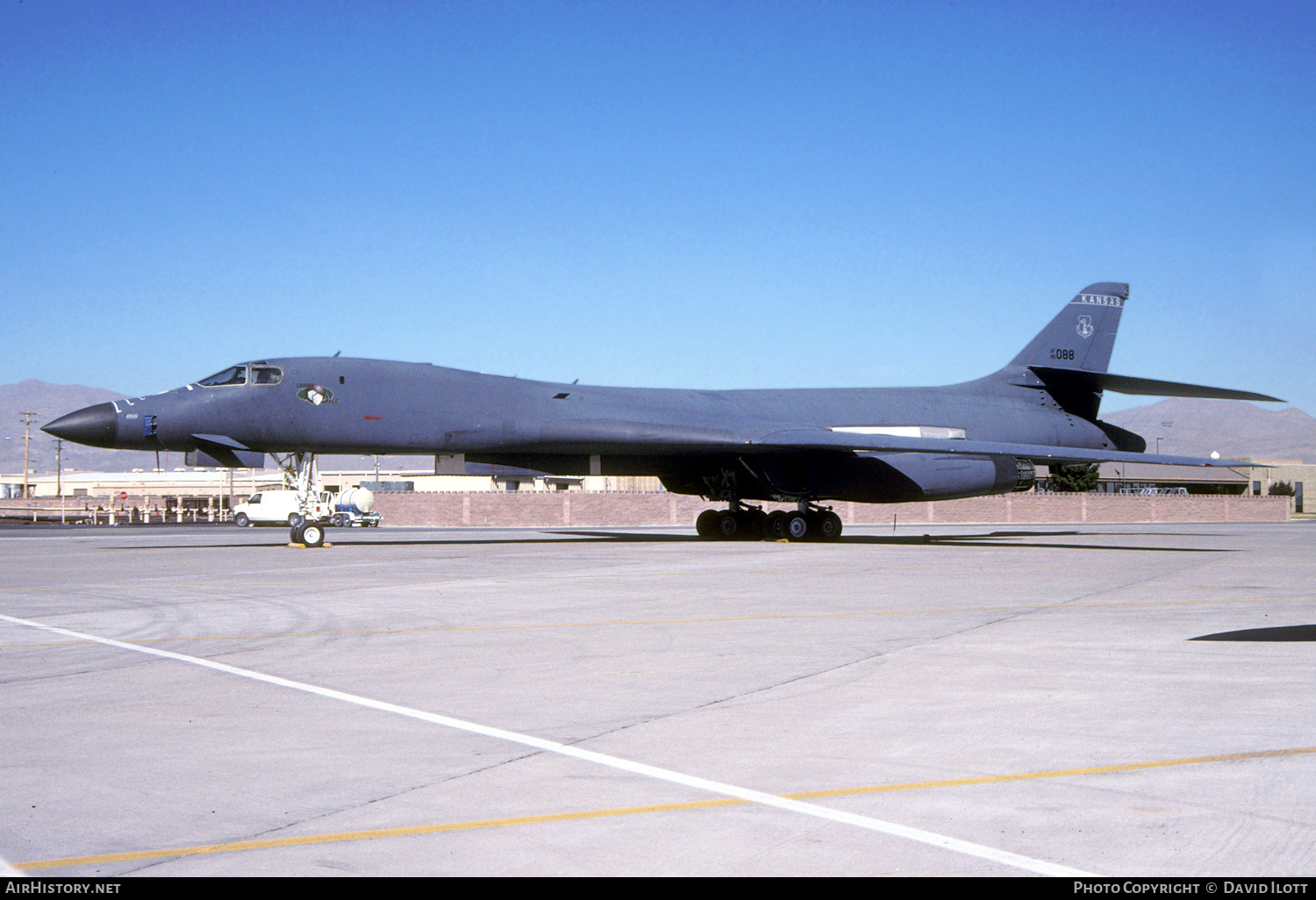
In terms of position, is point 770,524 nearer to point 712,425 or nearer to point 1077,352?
point 712,425

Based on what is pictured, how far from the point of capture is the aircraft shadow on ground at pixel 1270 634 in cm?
884

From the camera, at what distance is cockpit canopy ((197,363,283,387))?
21.5 meters

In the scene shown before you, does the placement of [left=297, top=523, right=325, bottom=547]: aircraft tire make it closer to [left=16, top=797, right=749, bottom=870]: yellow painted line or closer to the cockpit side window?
the cockpit side window

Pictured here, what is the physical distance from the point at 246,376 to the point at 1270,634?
1832 cm

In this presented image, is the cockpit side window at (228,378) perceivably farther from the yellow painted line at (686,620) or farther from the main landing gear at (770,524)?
the yellow painted line at (686,620)

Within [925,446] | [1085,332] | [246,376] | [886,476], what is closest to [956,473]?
[886,476]

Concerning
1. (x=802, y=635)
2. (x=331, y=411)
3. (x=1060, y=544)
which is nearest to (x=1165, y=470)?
(x=1060, y=544)

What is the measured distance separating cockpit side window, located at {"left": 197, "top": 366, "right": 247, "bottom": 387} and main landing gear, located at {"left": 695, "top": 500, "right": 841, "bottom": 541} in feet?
35.9

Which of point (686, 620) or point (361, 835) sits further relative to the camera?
point (686, 620)

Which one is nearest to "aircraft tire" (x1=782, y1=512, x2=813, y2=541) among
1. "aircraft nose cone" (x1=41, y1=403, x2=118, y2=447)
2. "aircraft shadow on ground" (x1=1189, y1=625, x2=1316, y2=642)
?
"aircraft nose cone" (x1=41, y1=403, x2=118, y2=447)

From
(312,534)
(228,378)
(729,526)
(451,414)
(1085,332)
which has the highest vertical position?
(1085,332)

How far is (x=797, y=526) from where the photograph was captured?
1017 inches
